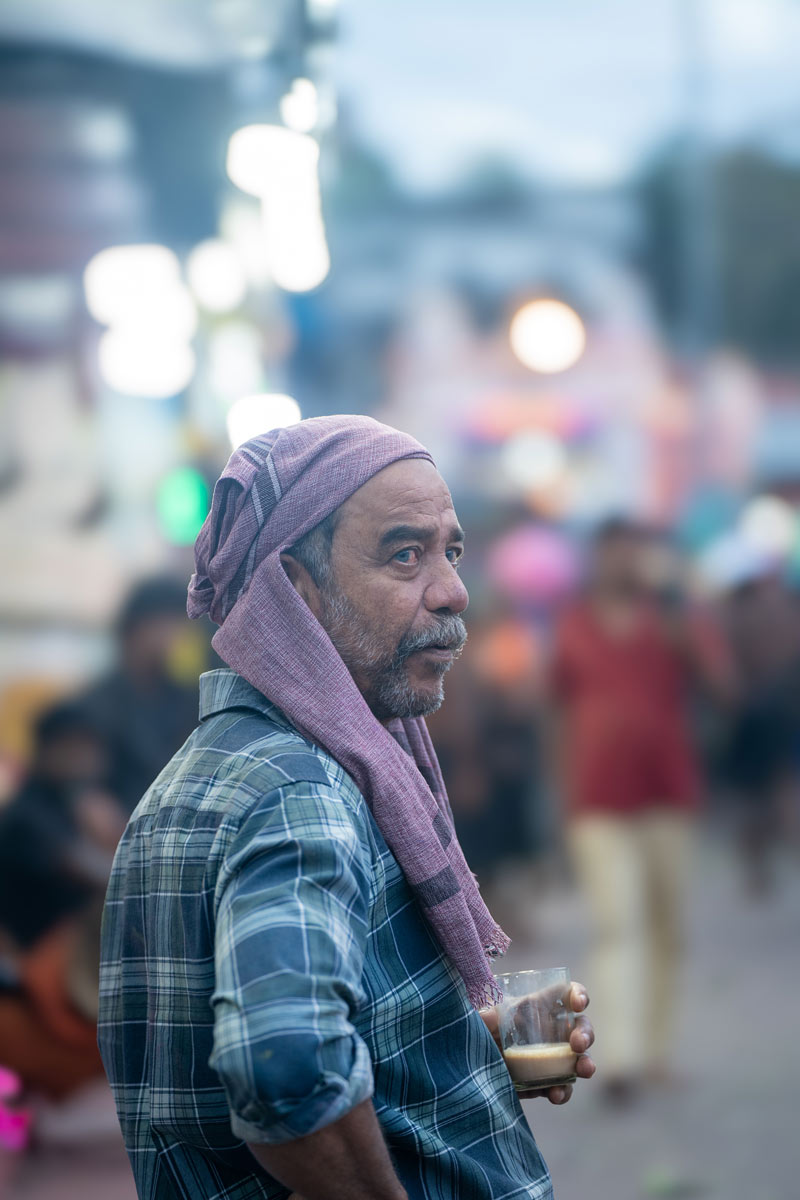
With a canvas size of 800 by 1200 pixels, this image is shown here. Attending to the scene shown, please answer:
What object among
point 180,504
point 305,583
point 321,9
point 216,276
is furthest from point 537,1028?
point 216,276

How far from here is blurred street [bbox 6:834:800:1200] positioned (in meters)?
4.35

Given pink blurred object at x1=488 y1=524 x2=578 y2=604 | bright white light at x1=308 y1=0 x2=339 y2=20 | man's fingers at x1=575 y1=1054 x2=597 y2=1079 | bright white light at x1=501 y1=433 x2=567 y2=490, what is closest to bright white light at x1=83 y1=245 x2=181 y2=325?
bright white light at x1=308 y1=0 x2=339 y2=20

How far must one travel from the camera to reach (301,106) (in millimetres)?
3996

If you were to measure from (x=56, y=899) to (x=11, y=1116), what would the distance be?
628 millimetres

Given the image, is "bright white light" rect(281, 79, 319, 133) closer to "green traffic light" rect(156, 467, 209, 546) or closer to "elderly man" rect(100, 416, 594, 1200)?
"green traffic light" rect(156, 467, 209, 546)

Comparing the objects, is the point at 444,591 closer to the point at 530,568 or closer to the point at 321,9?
the point at 321,9

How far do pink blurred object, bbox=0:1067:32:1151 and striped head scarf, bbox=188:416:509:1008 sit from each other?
9.24 feet

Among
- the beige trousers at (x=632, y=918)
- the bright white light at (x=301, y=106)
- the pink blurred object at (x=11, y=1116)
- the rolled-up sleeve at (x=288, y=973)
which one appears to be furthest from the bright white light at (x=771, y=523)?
the rolled-up sleeve at (x=288, y=973)

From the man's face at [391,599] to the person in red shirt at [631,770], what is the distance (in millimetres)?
3460

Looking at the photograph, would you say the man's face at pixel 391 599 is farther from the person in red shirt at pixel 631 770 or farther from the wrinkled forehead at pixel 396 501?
the person in red shirt at pixel 631 770

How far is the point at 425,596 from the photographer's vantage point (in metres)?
1.80

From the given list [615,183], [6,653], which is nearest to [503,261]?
[615,183]

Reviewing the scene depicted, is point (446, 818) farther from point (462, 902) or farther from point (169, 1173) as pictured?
point (169, 1173)

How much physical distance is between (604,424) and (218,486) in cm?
1239
